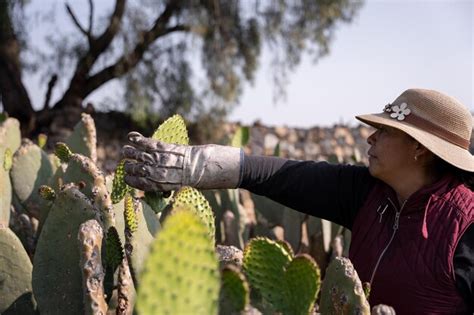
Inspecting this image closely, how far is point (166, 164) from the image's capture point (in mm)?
2096

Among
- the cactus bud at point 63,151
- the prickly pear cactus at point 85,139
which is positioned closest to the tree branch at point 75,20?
the prickly pear cactus at point 85,139

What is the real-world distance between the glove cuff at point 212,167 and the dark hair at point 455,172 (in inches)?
21.8

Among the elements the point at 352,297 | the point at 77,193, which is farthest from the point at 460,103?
the point at 77,193

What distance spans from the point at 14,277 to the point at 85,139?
1168 mm

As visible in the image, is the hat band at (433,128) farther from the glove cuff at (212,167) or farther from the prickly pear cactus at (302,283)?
the prickly pear cactus at (302,283)

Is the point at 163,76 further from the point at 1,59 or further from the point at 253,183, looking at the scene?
the point at 253,183

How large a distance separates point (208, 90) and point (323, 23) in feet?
7.06

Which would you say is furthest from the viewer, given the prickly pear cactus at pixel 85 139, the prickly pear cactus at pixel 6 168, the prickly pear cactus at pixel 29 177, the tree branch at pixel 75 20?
the tree branch at pixel 75 20

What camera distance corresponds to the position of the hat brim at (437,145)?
2.15 metres

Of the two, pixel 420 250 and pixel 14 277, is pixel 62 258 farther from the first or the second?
pixel 420 250

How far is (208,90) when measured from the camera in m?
11.5

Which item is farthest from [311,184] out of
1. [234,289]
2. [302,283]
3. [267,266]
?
[234,289]

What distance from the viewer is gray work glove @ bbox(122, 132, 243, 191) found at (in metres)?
2.10

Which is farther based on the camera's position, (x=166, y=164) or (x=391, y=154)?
(x=391, y=154)
